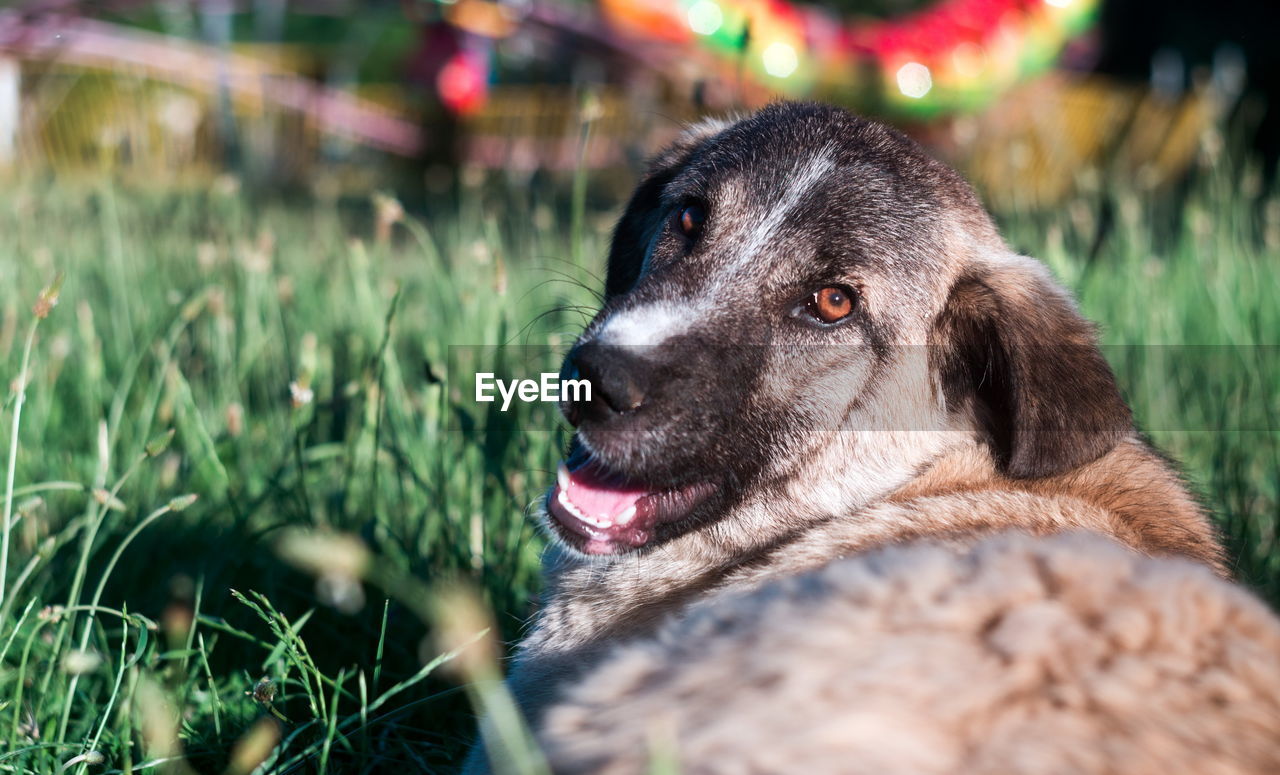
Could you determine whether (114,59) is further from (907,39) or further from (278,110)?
(907,39)

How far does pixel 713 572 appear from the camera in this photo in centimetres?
250

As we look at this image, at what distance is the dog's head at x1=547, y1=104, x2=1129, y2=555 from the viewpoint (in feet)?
7.92

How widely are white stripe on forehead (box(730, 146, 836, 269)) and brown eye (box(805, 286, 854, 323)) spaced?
0.18 metres

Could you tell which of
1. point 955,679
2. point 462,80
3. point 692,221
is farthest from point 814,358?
point 462,80

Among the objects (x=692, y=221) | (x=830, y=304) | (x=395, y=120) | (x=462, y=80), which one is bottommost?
(x=830, y=304)

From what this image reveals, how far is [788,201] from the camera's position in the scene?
2.81 metres

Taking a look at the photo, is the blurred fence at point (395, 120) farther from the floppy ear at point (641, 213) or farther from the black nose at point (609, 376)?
the black nose at point (609, 376)

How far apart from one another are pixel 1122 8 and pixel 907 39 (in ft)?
38.2

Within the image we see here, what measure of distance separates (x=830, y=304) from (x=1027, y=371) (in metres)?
0.49

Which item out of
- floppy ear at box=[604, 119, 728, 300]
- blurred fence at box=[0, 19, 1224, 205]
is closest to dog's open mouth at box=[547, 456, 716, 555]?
floppy ear at box=[604, 119, 728, 300]

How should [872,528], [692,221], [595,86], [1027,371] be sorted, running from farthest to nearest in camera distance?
[595,86] → [692,221] → [1027,371] → [872,528]

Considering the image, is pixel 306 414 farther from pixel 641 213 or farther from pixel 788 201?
pixel 788 201

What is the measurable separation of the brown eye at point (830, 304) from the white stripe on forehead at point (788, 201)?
0.61ft
